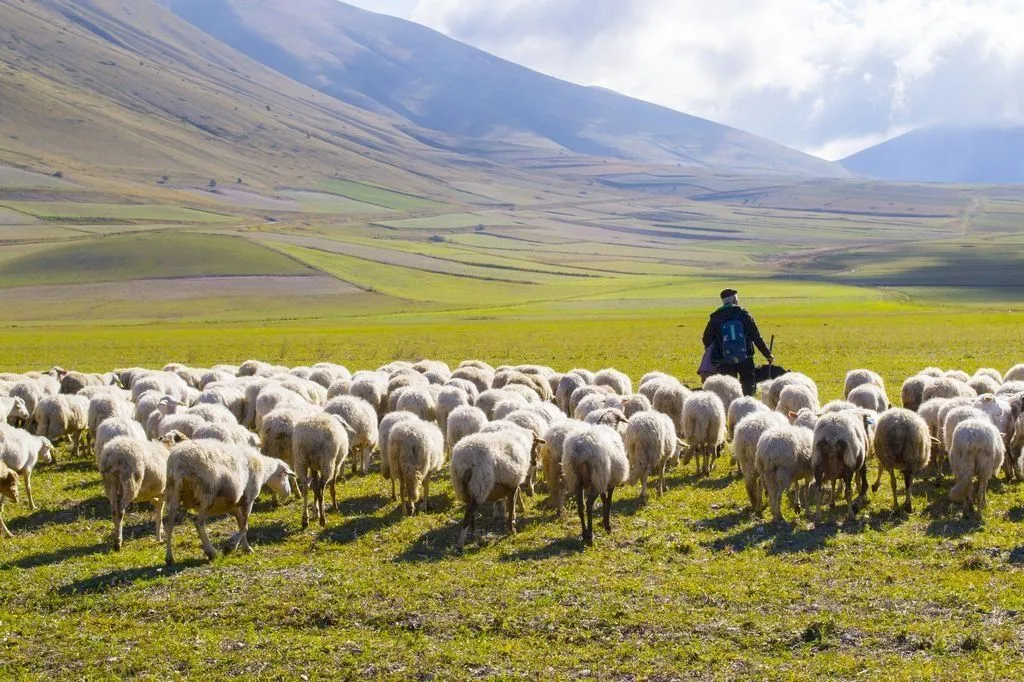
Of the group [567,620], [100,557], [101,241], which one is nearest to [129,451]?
[100,557]

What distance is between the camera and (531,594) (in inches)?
449

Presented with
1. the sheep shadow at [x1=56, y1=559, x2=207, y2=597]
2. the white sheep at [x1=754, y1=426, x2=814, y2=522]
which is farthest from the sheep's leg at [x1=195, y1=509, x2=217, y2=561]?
the white sheep at [x1=754, y1=426, x2=814, y2=522]

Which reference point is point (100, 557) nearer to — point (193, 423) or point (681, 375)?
point (193, 423)

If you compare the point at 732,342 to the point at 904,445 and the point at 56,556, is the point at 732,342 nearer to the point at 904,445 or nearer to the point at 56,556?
the point at 904,445

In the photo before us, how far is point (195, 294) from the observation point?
112 meters

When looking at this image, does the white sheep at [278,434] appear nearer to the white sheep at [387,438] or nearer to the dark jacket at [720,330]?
the white sheep at [387,438]

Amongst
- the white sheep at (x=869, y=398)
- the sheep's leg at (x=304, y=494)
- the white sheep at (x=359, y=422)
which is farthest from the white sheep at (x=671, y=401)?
the sheep's leg at (x=304, y=494)

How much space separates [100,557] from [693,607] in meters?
8.88

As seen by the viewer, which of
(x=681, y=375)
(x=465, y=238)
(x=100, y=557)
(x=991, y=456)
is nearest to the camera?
(x=100, y=557)

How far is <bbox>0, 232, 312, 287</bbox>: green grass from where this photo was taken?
4838 inches

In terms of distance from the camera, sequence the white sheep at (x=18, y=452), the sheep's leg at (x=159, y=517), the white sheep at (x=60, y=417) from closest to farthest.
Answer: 1. the sheep's leg at (x=159, y=517)
2. the white sheep at (x=18, y=452)
3. the white sheep at (x=60, y=417)

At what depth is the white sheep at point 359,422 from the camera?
18953 millimetres

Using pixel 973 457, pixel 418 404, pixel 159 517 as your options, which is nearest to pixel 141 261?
pixel 418 404

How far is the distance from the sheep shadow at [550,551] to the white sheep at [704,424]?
217 inches
